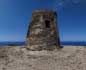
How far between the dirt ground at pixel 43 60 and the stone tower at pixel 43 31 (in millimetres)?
1073

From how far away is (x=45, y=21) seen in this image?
72.9ft

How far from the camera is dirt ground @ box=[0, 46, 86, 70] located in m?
15.7

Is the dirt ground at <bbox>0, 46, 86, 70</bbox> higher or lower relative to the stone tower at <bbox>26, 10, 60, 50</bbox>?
lower

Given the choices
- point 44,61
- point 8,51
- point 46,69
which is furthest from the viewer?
point 8,51

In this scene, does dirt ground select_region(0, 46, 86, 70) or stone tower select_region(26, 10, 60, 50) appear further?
stone tower select_region(26, 10, 60, 50)

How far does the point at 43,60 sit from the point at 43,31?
15.9 ft

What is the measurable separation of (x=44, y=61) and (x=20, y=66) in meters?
2.51

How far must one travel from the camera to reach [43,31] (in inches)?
862

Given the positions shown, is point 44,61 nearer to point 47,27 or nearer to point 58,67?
point 58,67

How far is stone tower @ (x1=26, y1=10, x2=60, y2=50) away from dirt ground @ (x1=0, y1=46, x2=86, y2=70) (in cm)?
107

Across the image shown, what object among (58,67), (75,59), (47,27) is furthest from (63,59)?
(47,27)

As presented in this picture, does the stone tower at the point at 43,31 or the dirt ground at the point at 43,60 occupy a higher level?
the stone tower at the point at 43,31

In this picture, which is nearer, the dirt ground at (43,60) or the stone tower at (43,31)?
the dirt ground at (43,60)

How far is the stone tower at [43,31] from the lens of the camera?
71.0ft
